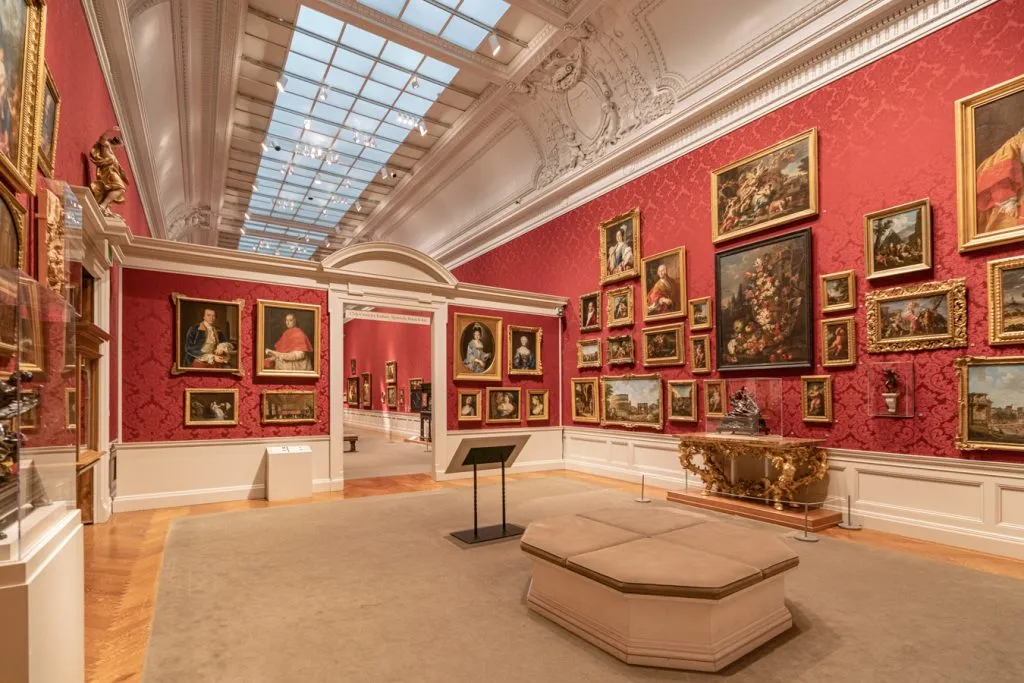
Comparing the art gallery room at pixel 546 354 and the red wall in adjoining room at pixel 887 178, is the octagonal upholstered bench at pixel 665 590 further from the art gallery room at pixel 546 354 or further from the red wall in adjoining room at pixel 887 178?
the red wall in adjoining room at pixel 887 178

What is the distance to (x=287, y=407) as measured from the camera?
991 centimetres

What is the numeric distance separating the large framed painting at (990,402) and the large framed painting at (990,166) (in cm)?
144

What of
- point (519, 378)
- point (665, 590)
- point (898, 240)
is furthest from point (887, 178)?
point (519, 378)

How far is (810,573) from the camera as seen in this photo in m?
5.49

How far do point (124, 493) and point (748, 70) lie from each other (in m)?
12.5

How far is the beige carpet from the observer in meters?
3.57

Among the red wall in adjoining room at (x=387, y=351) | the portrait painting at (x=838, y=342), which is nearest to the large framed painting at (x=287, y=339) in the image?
the portrait painting at (x=838, y=342)

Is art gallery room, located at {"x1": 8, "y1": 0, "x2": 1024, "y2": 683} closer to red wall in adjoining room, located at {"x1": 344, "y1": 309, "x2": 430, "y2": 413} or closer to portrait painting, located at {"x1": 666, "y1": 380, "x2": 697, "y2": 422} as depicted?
portrait painting, located at {"x1": 666, "y1": 380, "x2": 697, "y2": 422}

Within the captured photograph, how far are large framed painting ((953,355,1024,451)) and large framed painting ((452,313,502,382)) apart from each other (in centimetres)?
841

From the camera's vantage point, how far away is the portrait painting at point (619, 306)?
11625 millimetres

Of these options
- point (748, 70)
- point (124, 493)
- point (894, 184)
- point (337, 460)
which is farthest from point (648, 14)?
point (124, 493)

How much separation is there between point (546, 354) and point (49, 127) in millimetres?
10203

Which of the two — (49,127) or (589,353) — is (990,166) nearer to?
(589,353)

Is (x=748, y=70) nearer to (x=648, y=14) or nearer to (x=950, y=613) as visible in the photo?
(x=648, y=14)
